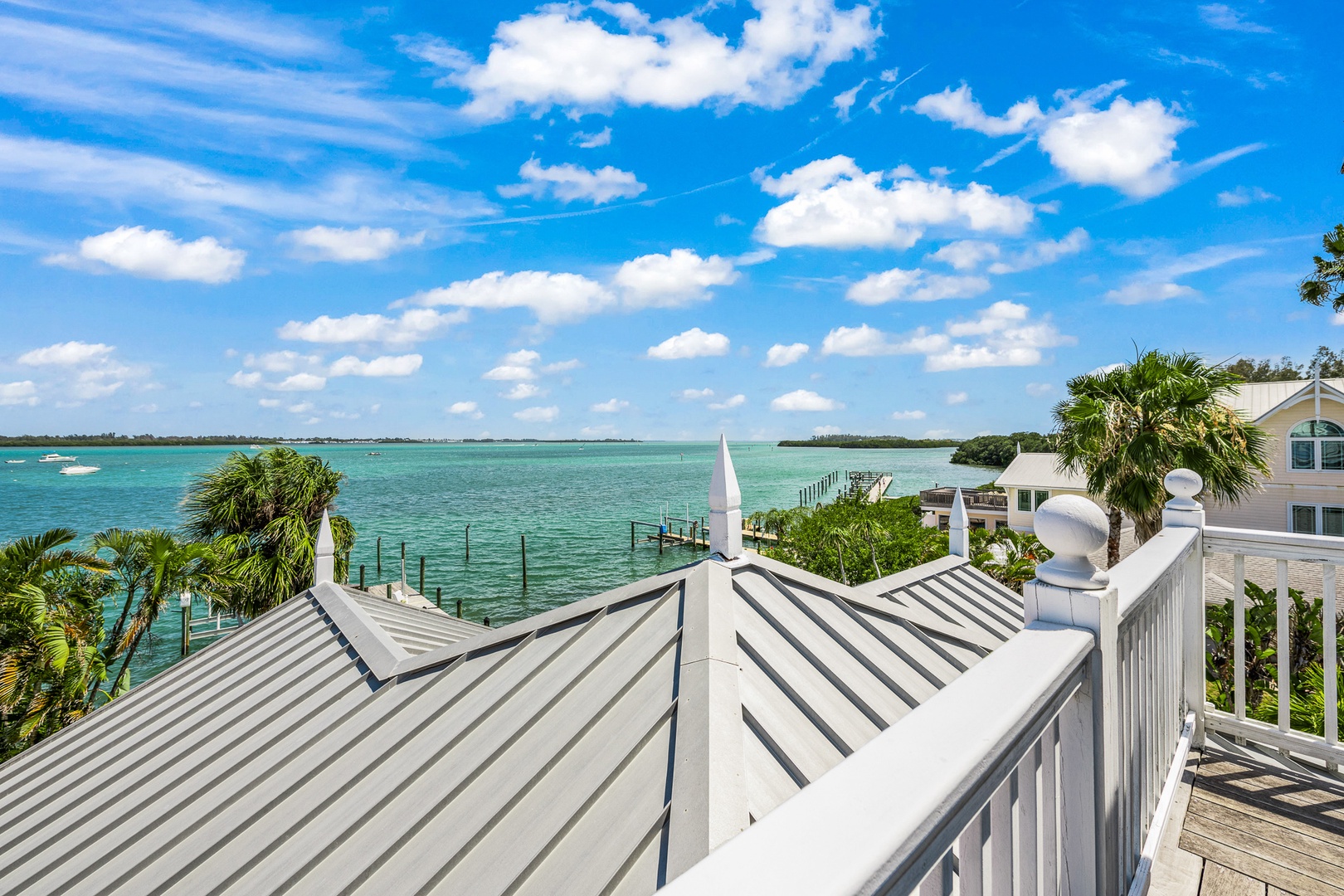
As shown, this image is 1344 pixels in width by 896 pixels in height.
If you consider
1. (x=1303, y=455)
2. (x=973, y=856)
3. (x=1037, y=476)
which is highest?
(x=1303, y=455)

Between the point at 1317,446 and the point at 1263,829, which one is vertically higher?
the point at 1317,446

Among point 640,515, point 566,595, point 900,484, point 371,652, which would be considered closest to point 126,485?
point 640,515

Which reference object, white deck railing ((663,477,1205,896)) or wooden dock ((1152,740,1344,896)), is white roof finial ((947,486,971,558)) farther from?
white deck railing ((663,477,1205,896))

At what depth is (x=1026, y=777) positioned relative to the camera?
1.35 meters

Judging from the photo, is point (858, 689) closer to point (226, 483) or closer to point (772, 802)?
point (772, 802)

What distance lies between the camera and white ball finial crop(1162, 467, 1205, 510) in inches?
133

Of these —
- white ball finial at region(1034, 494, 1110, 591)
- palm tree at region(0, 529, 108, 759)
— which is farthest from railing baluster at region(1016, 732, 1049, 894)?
palm tree at region(0, 529, 108, 759)

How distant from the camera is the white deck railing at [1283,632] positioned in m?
3.15

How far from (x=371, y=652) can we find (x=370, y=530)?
208 feet

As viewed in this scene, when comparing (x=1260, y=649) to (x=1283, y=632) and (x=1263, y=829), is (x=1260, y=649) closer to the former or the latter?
(x=1283, y=632)

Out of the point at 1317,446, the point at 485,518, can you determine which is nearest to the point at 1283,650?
the point at 1317,446

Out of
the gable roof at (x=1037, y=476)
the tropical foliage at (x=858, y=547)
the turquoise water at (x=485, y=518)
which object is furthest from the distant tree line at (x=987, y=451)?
the tropical foliage at (x=858, y=547)

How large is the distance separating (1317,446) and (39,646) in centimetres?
3654

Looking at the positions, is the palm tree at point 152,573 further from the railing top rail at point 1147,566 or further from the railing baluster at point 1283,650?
the railing baluster at point 1283,650
